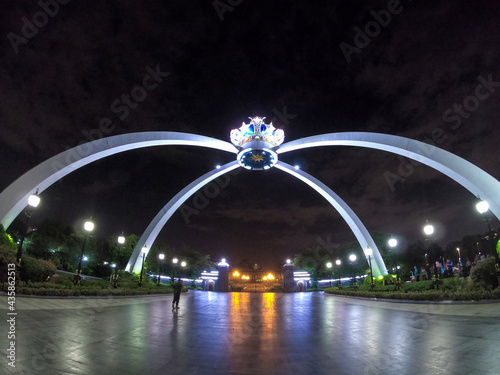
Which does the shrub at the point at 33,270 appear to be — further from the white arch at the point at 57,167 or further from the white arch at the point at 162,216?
the white arch at the point at 162,216

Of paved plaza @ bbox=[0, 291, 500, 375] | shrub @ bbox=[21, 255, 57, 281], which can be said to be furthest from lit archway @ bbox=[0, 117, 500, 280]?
paved plaza @ bbox=[0, 291, 500, 375]

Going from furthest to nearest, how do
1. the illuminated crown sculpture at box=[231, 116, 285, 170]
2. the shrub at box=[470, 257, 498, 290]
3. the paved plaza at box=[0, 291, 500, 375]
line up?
the illuminated crown sculpture at box=[231, 116, 285, 170], the shrub at box=[470, 257, 498, 290], the paved plaza at box=[0, 291, 500, 375]

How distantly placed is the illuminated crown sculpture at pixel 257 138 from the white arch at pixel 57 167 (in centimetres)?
1012

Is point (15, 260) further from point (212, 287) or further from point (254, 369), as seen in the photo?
point (212, 287)

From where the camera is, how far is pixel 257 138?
112 ft

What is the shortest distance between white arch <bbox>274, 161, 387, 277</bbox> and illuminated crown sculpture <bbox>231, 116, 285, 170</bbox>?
22.9 ft

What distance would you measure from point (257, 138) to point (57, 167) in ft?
69.0

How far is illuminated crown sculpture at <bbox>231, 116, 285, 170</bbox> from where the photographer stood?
34281mm

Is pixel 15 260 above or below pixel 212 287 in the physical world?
above

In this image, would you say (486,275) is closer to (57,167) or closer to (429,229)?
(429,229)

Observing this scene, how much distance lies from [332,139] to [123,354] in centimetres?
3092

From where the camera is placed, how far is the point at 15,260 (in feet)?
47.4

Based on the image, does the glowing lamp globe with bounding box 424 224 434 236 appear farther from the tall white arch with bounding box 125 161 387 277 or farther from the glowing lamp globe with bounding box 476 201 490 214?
the tall white arch with bounding box 125 161 387 277

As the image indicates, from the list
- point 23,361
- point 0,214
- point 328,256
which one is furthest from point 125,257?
point 23,361
